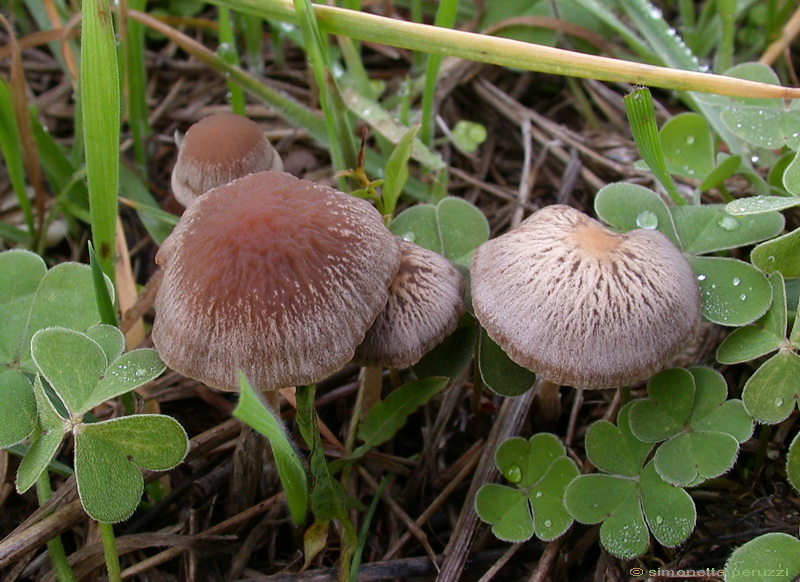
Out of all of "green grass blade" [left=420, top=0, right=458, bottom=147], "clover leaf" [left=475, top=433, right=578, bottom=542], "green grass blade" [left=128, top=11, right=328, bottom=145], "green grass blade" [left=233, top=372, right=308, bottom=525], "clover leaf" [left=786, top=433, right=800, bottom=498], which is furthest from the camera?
"green grass blade" [left=128, top=11, right=328, bottom=145]

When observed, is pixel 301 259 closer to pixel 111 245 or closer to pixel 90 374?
pixel 90 374

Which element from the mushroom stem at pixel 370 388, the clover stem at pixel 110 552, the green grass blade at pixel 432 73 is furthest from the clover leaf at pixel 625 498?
the green grass blade at pixel 432 73

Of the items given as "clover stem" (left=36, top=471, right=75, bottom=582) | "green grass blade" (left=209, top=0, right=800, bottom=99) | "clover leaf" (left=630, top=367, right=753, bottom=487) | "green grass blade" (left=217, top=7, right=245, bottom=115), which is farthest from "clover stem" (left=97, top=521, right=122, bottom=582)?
"green grass blade" (left=217, top=7, right=245, bottom=115)

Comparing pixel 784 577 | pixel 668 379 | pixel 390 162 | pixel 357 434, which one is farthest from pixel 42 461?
pixel 784 577

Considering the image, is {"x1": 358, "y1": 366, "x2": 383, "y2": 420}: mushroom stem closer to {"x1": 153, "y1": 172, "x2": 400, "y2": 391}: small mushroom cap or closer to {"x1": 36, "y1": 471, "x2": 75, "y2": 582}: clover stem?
{"x1": 153, "y1": 172, "x2": 400, "y2": 391}: small mushroom cap

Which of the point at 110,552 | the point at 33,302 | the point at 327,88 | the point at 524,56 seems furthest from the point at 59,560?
the point at 524,56

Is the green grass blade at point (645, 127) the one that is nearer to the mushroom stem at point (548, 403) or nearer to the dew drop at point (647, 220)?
the dew drop at point (647, 220)

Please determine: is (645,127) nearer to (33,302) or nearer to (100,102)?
(100,102)

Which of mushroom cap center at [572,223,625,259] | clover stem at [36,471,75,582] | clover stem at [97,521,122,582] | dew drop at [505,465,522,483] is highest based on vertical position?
mushroom cap center at [572,223,625,259]
